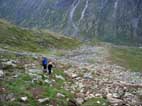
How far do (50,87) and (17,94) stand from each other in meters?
4.09

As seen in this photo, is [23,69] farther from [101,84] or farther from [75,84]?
[101,84]

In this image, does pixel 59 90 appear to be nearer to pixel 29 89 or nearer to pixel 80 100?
pixel 80 100

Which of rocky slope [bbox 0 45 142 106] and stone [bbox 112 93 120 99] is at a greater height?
rocky slope [bbox 0 45 142 106]

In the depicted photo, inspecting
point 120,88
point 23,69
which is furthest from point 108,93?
point 23,69

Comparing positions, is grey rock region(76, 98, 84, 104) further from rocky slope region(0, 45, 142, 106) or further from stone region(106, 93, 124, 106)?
stone region(106, 93, 124, 106)

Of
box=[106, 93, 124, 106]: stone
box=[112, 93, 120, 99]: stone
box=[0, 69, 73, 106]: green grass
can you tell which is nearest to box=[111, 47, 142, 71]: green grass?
box=[112, 93, 120, 99]: stone

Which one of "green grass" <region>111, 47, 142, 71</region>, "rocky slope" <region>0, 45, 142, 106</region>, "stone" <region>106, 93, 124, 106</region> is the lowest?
"green grass" <region>111, 47, 142, 71</region>

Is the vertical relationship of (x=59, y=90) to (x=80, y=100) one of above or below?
above

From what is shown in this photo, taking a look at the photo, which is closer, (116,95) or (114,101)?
(114,101)

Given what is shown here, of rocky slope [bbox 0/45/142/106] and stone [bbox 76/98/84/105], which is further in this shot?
stone [bbox 76/98/84/105]

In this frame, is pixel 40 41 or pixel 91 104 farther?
pixel 40 41

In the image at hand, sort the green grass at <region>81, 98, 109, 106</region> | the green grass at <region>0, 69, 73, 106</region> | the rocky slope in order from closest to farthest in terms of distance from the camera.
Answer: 1. the green grass at <region>0, 69, 73, 106</region>
2. the rocky slope
3. the green grass at <region>81, 98, 109, 106</region>

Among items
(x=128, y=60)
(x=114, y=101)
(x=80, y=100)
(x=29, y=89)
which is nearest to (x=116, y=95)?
(x=114, y=101)

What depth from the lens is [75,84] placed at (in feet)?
107
